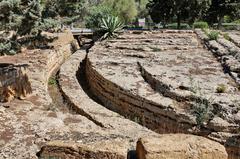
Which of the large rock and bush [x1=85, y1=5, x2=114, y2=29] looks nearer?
the large rock

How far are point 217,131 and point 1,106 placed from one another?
4921 millimetres

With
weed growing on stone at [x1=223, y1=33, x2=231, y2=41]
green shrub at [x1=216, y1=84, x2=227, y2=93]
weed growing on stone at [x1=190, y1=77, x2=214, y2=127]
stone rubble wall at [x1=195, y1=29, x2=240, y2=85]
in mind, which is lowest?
weed growing on stone at [x1=190, y1=77, x2=214, y2=127]

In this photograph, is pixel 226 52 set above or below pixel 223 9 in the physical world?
below

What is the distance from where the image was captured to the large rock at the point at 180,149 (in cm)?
434

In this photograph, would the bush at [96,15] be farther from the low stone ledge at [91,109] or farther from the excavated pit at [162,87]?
the low stone ledge at [91,109]

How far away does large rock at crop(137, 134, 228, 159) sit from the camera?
4.34 metres

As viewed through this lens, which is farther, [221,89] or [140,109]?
[140,109]

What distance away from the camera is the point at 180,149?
4367 millimetres

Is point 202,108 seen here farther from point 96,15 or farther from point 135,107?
point 96,15

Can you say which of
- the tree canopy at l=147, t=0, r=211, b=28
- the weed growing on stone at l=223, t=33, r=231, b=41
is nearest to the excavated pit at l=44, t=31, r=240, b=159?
the weed growing on stone at l=223, t=33, r=231, b=41

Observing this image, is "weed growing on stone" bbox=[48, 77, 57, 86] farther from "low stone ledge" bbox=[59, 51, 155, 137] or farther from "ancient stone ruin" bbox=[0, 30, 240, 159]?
"low stone ledge" bbox=[59, 51, 155, 137]

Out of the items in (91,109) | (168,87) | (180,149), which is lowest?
(91,109)

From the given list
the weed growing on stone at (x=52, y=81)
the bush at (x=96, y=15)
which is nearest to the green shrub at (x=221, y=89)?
the weed growing on stone at (x=52, y=81)

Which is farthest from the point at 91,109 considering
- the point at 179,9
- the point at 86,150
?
the point at 179,9
